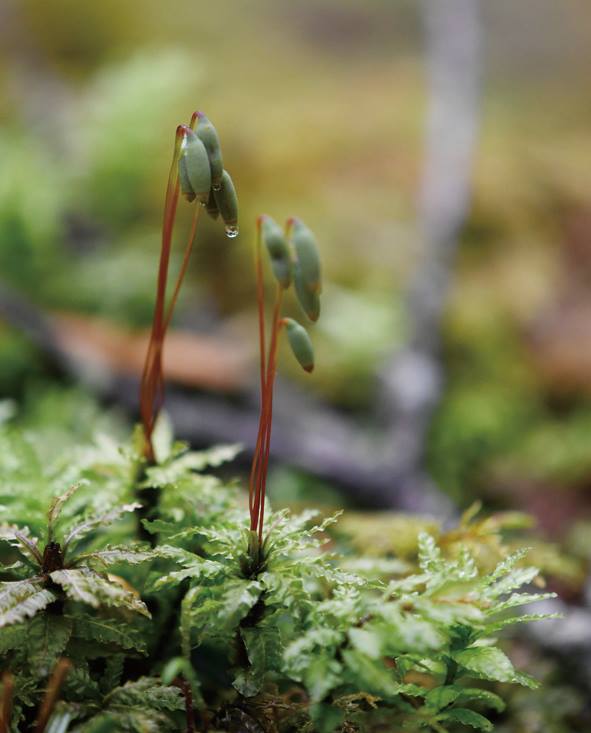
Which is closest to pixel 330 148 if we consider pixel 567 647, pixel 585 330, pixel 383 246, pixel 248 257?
pixel 383 246

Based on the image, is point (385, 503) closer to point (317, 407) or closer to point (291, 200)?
point (317, 407)

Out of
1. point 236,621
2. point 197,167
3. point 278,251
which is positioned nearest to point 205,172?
point 197,167

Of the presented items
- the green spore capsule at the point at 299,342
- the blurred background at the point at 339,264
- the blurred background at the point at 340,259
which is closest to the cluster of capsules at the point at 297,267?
the green spore capsule at the point at 299,342

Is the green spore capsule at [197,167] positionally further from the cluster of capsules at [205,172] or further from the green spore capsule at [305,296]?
the green spore capsule at [305,296]

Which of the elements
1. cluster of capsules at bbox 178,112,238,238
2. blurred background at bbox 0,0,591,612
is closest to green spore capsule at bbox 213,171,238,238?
cluster of capsules at bbox 178,112,238,238

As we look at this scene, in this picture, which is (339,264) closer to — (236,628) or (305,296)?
(305,296)

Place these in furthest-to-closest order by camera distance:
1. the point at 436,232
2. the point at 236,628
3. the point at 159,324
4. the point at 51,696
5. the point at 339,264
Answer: the point at 339,264, the point at 436,232, the point at 159,324, the point at 236,628, the point at 51,696
